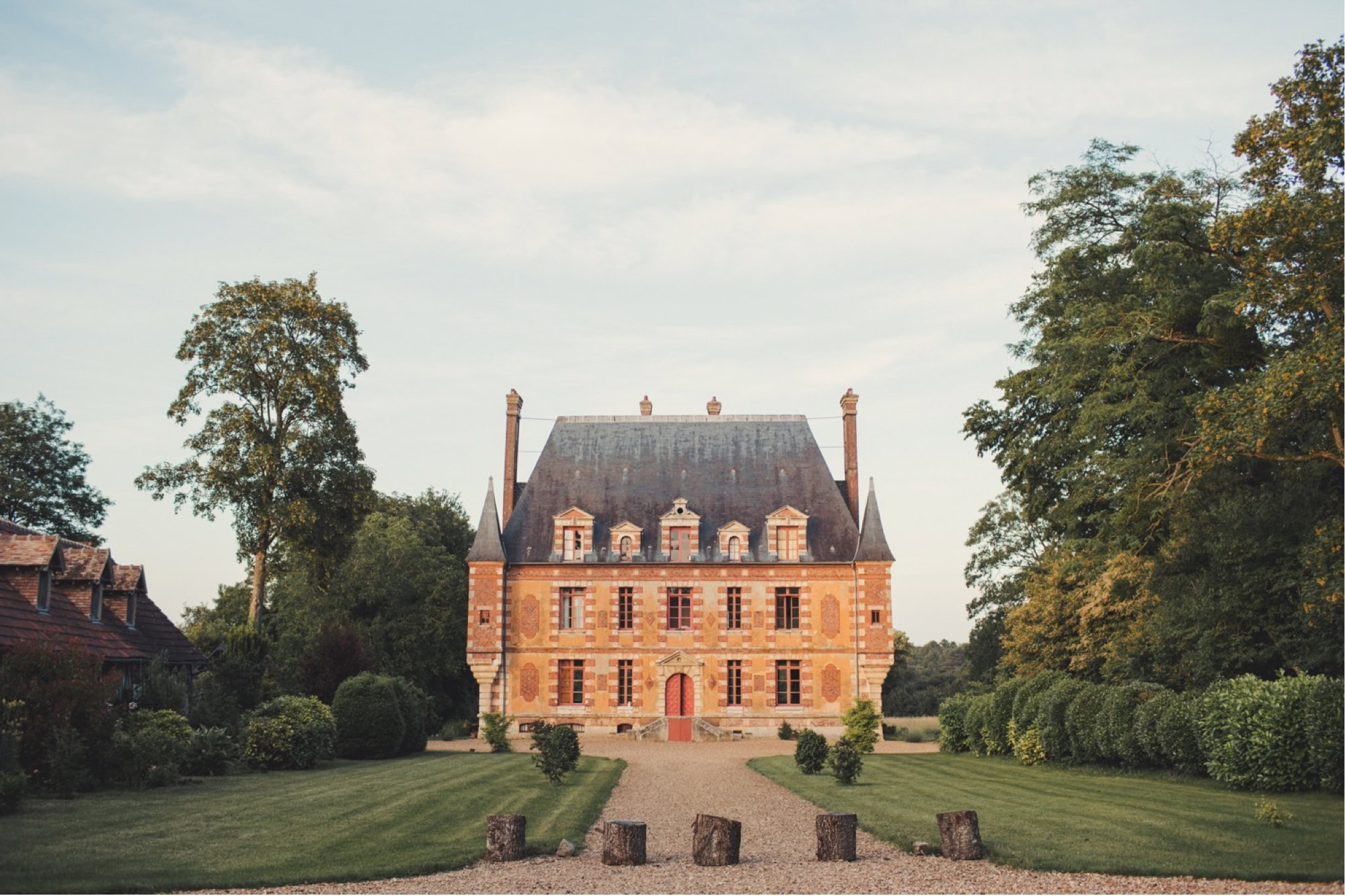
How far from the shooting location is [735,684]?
37.8 metres

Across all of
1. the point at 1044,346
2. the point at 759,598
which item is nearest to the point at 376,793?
the point at 1044,346

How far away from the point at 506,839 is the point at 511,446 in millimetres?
30235

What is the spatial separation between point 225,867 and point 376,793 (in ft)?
21.2

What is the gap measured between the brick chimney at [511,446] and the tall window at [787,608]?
997 cm

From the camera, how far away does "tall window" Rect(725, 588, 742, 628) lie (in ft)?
125

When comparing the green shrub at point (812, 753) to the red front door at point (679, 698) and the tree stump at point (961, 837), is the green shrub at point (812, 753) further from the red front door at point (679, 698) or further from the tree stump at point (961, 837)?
the red front door at point (679, 698)

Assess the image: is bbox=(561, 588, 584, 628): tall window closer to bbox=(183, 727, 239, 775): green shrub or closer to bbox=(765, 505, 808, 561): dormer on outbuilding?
bbox=(765, 505, 808, 561): dormer on outbuilding

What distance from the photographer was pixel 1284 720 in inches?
596

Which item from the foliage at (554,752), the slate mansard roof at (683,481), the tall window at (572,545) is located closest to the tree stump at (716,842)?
the foliage at (554,752)

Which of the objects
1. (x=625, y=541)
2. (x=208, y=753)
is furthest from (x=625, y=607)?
(x=208, y=753)

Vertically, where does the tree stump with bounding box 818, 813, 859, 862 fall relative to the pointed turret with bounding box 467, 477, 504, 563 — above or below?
below

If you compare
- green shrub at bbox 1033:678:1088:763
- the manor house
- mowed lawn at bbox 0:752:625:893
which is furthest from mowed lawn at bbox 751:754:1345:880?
the manor house

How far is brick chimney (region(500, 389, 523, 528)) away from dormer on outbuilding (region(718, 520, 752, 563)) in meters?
7.66

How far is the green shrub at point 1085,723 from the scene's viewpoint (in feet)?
70.7
